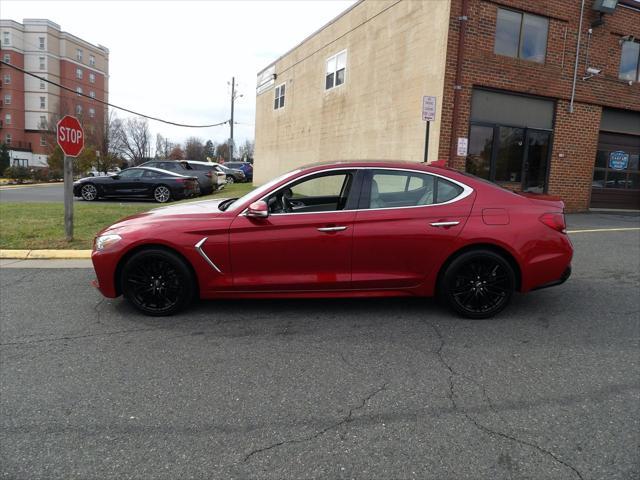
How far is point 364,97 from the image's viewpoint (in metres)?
14.2

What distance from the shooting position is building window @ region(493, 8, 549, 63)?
1162cm

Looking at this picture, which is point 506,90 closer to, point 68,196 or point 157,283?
point 68,196

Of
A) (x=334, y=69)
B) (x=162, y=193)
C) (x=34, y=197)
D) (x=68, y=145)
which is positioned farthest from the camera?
(x=34, y=197)

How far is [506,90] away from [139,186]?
39.2ft

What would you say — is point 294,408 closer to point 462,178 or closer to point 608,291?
point 462,178

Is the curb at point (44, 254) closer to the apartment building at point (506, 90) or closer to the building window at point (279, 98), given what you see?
the apartment building at point (506, 90)

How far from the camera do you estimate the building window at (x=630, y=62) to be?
13328mm

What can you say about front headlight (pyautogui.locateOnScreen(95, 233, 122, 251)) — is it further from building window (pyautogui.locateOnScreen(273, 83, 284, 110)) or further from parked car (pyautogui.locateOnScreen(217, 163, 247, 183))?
parked car (pyautogui.locateOnScreen(217, 163, 247, 183))

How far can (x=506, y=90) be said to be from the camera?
11891 millimetres

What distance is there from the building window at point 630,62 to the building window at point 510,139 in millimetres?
2821

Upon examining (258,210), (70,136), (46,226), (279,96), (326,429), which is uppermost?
(279,96)

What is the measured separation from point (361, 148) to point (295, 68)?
7.96 m

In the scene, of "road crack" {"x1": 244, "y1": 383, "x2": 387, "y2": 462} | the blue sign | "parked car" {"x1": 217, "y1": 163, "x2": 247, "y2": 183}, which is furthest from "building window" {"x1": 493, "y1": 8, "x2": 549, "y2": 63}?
"parked car" {"x1": 217, "y1": 163, "x2": 247, "y2": 183}

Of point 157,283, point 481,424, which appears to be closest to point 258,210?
point 157,283
